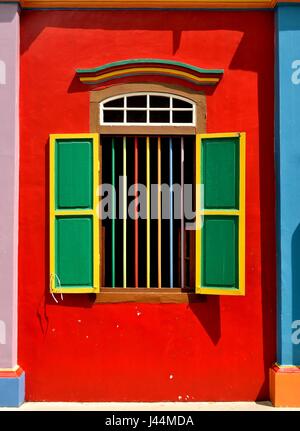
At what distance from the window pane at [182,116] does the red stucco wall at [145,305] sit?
201mm

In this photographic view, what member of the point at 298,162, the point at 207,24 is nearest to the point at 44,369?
the point at 298,162

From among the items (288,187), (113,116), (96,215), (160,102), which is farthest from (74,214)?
(288,187)

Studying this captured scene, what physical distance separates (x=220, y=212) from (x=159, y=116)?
1.07 meters

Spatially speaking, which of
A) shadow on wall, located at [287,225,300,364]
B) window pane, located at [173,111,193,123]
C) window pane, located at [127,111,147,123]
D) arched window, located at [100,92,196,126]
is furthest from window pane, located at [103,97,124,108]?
shadow on wall, located at [287,225,300,364]

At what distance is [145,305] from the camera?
233 inches

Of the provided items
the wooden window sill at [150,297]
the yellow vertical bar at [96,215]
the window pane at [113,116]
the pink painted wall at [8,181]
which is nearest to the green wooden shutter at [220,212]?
the wooden window sill at [150,297]

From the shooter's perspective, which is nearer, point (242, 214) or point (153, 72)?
point (242, 214)

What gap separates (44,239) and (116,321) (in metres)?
0.99

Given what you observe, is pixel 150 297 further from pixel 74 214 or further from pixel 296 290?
pixel 296 290

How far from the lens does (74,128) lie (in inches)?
234

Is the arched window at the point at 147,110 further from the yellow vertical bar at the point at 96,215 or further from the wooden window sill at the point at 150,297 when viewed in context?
the wooden window sill at the point at 150,297

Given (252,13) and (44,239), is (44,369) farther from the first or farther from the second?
(252,13)

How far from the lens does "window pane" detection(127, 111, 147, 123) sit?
6004 mm

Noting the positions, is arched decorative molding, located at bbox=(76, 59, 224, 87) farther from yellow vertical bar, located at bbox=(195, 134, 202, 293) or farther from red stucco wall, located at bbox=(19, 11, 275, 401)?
yellow vertical bar, located at bbox=(195, 134, 202, 293)
